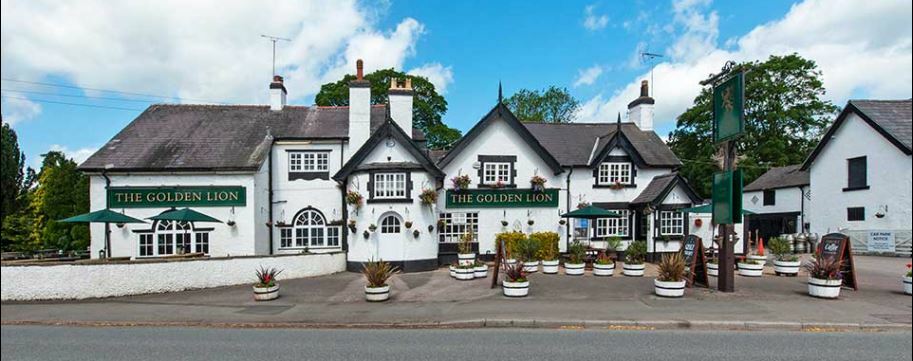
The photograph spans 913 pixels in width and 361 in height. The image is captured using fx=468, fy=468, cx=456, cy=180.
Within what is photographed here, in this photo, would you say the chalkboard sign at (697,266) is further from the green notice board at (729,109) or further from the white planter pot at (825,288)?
the green notice board at (729,109)

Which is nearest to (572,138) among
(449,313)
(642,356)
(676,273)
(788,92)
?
(676,273)

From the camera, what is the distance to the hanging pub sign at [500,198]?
1964 centimetres

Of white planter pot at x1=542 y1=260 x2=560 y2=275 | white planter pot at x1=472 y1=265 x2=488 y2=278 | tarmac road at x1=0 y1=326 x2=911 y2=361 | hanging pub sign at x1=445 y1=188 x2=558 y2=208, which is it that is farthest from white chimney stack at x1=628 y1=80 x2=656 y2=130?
tarmac road at x1=0 y1=326 x2=911 y2=361

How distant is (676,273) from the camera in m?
11.6

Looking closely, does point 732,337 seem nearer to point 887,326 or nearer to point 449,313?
point 887,326

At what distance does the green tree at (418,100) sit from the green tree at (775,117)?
68.7 ft

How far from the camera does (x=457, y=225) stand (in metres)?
19.8

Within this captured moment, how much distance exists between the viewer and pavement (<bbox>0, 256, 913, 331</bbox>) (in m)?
9.41

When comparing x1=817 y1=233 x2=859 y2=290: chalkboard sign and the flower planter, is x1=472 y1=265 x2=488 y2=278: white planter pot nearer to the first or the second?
the flower planter

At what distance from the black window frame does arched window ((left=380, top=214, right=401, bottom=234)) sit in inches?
913

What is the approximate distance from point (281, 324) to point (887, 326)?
1192 centimetres

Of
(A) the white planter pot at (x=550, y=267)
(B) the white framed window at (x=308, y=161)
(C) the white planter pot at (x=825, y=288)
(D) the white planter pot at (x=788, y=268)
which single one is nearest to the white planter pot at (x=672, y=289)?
(C) the white planter pot at (x=825, y=288)

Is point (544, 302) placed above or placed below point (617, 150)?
below

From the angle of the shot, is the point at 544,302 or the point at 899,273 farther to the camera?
the point at 899,273
